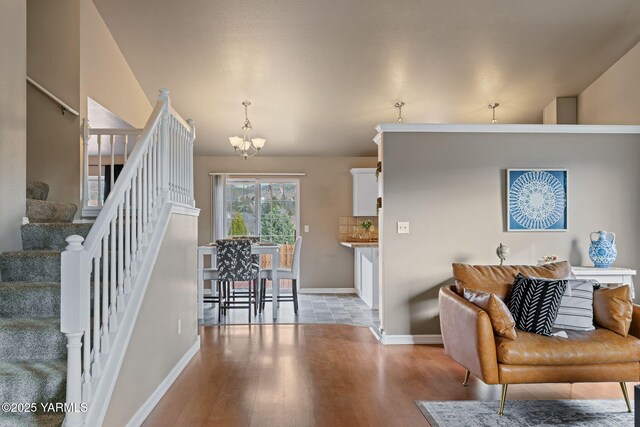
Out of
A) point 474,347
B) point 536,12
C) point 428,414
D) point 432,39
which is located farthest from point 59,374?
point 536,12

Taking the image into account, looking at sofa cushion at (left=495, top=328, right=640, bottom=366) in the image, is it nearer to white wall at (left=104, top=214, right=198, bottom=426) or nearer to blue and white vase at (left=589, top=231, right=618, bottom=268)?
blue and white vase at (left=589, top=231, right=618, bottom=268)

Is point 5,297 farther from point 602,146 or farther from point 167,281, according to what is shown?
point 602,146

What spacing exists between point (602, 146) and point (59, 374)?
17.0 ft

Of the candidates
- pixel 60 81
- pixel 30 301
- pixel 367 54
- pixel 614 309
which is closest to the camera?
pixel 30 301

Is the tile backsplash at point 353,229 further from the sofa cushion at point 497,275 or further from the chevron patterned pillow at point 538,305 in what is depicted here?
the chevron patterned pillow at point 538,305

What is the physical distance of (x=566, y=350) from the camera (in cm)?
303

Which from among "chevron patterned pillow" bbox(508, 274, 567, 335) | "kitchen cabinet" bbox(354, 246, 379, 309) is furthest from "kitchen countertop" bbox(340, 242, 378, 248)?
"chevron patterned pillow" bbox(508, 274, 567, 335)

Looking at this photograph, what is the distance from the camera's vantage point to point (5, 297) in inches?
104

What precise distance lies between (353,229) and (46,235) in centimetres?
571

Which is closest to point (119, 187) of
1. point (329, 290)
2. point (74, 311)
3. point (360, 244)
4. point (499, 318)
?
point (74, 311)

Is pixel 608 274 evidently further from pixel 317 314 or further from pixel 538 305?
pixel 317 314

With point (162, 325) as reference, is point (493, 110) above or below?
above

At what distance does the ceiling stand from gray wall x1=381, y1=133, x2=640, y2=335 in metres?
1.15

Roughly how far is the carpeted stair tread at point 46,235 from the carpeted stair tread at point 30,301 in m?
0.57
